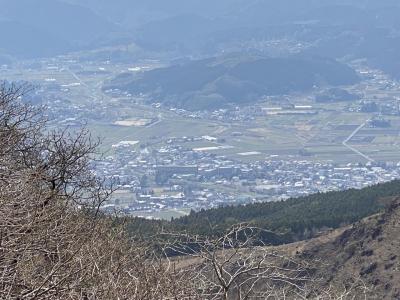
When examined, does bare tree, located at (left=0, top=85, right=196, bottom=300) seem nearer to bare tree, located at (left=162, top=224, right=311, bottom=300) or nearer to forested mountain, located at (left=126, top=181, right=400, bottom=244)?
bare tree, located at (left=162, top=224, right=311, bottom=300)

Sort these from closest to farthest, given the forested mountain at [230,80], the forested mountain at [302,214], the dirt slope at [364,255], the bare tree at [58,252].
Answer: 1. the bare tree at [58,252]
2. the dirt slope at [364,255]
3. the forested mountain at [302,214]
4. the forested mountain at [230,80]

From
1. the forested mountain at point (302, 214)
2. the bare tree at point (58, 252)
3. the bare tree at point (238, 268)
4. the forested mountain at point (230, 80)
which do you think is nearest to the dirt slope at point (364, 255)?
the forested mountain at point (302, 214)

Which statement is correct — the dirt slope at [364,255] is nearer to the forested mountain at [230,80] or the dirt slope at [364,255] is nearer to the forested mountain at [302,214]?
the forested mountain at [302,214]

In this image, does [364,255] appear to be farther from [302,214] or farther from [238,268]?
[238,268]

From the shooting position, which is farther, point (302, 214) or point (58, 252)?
point (302, 214)

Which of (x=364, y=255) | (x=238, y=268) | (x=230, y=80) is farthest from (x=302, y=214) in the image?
(x=230, y=80)

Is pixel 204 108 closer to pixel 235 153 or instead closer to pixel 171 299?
pixel 235 153

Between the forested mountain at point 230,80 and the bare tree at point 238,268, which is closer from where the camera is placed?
the bare tree at point 238,268

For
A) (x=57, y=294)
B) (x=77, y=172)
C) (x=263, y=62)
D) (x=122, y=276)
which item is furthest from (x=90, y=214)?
(x=263, y=62)

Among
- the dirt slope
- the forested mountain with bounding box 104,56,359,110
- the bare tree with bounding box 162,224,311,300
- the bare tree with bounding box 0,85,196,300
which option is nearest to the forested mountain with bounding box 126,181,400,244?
the dirt slope
